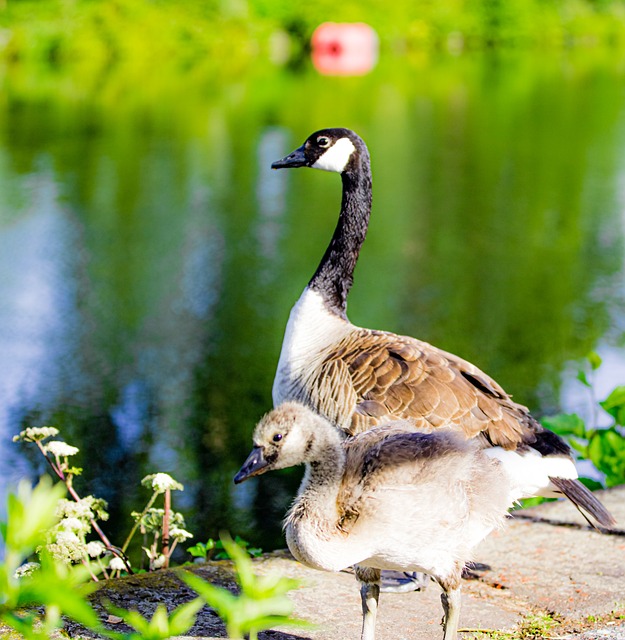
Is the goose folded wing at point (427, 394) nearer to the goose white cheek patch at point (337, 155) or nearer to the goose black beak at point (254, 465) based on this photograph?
the goose black beak at point (254, 465)

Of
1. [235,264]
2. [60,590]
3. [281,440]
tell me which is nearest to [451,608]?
[281,440]

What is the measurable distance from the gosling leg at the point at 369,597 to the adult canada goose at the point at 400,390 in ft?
1.72

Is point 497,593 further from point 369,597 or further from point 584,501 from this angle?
point 369,597

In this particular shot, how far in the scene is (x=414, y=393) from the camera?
3.42 meters

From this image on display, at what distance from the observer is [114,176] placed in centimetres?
1498

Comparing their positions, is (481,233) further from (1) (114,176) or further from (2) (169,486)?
(2) (169,486)

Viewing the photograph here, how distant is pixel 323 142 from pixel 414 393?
1.70 m

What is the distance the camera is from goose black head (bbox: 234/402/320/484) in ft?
8.35

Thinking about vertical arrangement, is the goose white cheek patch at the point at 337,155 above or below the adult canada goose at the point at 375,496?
above

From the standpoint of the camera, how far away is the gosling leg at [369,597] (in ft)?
9.27

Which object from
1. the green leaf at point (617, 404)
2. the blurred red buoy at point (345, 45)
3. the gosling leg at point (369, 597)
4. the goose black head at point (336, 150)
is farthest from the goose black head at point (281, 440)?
the blurred red buoy at point (345, 45)

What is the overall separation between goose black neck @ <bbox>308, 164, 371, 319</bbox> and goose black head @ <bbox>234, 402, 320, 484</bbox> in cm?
179

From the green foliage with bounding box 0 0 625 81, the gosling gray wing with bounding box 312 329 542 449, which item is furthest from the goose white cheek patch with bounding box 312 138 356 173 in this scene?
the green foliage with bounding box 0 0 625 81

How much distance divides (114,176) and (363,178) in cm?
1102
